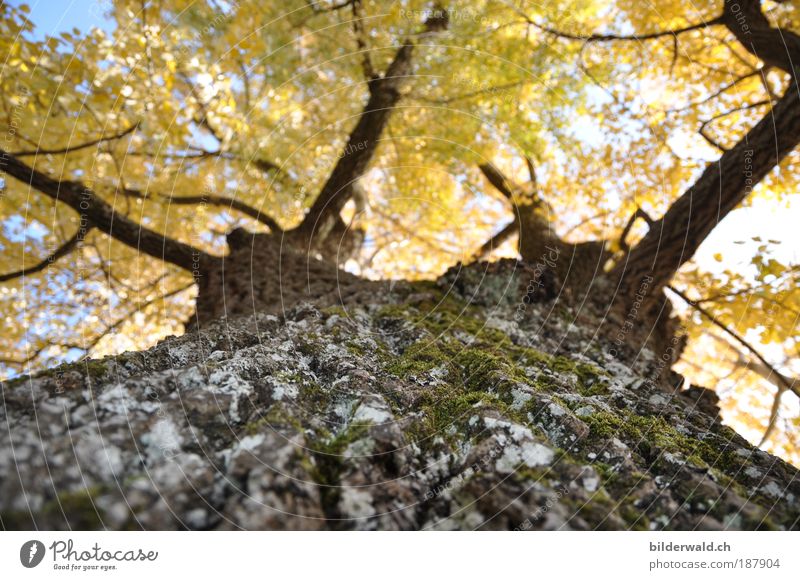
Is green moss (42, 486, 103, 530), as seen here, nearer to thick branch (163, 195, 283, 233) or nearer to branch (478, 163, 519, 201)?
thick branch (163, 195, 283, 233)

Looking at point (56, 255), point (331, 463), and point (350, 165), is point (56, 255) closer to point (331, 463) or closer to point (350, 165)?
point (350, 165)

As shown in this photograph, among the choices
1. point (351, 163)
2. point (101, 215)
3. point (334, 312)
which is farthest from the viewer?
point (351, 163)

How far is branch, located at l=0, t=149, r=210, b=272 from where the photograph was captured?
4.51 m

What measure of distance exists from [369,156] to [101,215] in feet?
11.7

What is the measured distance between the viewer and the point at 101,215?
5.04m

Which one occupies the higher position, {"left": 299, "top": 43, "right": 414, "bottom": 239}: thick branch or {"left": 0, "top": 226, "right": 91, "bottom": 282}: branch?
{"left": 299, "top": 43, "right": 414, "bottom": 239}: thick branch

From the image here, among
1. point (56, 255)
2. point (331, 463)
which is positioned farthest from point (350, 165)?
point (331, 463)

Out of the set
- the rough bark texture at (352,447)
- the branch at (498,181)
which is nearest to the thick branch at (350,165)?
the branch at (498,181)

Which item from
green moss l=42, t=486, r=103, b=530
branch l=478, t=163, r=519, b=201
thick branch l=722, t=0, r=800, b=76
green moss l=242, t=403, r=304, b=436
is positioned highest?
branch l=478, t=163, r=519, b=201

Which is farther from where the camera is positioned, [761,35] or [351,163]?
[351,163]

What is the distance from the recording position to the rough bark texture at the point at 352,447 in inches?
69.3

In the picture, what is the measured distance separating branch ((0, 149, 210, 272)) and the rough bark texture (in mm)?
2708

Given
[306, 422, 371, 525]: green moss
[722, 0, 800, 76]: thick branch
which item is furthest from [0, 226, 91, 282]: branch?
[722, 0, 800, 76]: thick branch

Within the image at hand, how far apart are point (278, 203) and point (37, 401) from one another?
24.2ft
